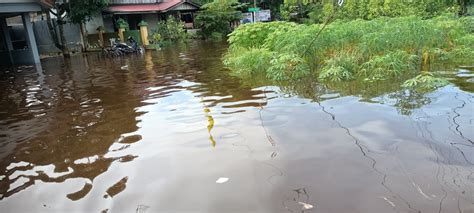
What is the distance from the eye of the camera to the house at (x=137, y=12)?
2527 cm

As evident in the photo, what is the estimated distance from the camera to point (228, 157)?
431 centimetres

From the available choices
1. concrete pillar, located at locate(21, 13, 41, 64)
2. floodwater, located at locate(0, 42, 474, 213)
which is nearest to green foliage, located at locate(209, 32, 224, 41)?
concrete pillar, located at locate(21, 13, 41, 64)

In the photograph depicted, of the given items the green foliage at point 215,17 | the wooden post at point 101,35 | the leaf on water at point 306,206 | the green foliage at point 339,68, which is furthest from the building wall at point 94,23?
the leaf on water at point 306,206

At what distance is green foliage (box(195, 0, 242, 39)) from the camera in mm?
28359

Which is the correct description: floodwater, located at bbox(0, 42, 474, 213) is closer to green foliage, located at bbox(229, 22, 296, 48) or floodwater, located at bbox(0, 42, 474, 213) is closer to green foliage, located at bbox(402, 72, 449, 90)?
green foliage, located at bbox(402, 72, 449, 90)

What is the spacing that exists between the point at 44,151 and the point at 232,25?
27641mm

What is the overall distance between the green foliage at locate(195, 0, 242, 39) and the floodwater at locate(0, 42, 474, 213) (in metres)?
21.3

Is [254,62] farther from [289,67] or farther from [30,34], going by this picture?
[30,34]

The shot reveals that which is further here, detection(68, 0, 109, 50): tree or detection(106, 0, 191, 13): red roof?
detection(106, 0, 191, 13): red roof

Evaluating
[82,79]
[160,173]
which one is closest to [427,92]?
[160,173]

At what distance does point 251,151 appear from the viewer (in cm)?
445

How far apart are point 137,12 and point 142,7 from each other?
1240 mm

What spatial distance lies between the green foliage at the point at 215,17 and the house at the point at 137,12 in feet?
5.21

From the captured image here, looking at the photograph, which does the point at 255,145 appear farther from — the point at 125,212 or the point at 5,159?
the point at 5,159
